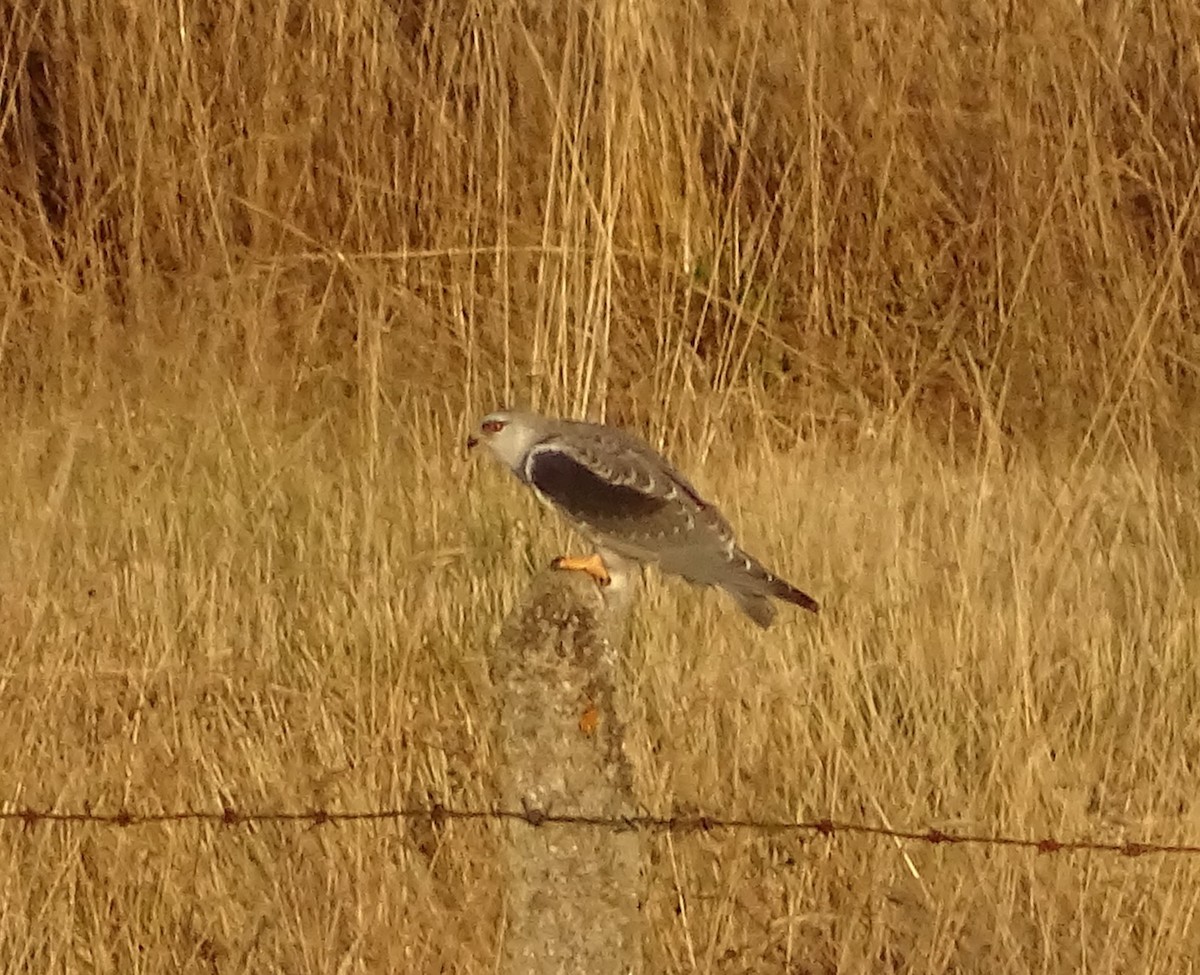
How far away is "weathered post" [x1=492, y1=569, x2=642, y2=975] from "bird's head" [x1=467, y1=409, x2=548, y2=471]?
4.10ft

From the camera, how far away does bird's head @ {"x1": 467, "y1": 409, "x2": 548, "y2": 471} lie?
3186mm

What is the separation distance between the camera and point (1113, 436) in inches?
172

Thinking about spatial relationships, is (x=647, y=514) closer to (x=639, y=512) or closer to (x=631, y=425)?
(x=639, y=512)

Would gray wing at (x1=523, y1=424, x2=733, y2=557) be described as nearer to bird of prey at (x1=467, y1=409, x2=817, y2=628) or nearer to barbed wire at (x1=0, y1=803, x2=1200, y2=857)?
bird of prey at (x1=467, y1=409, x2=817, y2=628)

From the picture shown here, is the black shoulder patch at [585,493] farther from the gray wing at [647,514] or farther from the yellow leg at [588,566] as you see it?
the yellow leg at [588,566]

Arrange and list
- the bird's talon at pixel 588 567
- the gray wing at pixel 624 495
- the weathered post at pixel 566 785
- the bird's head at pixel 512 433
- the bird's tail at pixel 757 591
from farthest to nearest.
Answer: the bird's head at pixel 512 433
the gray wing at pixel 624 495
the bird's tail at pixel 757 591
the bird's talon at pixel 588 567
the weathered post at pixel 566 785

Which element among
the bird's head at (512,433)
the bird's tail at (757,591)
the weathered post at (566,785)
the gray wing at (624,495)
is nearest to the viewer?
the weathered post at (566,785)

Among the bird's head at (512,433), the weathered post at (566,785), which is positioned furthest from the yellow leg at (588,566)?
the weathered post at (566,785)

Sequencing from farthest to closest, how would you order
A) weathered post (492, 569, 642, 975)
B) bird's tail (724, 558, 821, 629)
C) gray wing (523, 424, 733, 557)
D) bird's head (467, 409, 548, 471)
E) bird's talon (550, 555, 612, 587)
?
bird's head (467, 409, 548, 471) → gray wing (523, 424, 733, 557) → bird's tail (724, 558, 821, 629) → bird's talon (550, 555, 612, 587) → weathered post (492, 569, 642, 975)

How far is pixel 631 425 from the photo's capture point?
4.44m

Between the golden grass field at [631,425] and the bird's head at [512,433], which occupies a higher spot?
the bird's head at [512,433]

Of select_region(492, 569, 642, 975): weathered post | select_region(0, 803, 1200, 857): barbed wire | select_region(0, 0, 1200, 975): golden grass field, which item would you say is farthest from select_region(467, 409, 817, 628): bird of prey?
select_region(492, 569, 642, 975): weathered post

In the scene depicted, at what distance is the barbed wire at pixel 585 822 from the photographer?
189 centimetres

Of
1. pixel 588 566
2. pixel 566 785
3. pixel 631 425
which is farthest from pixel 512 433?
pixel 566 785
